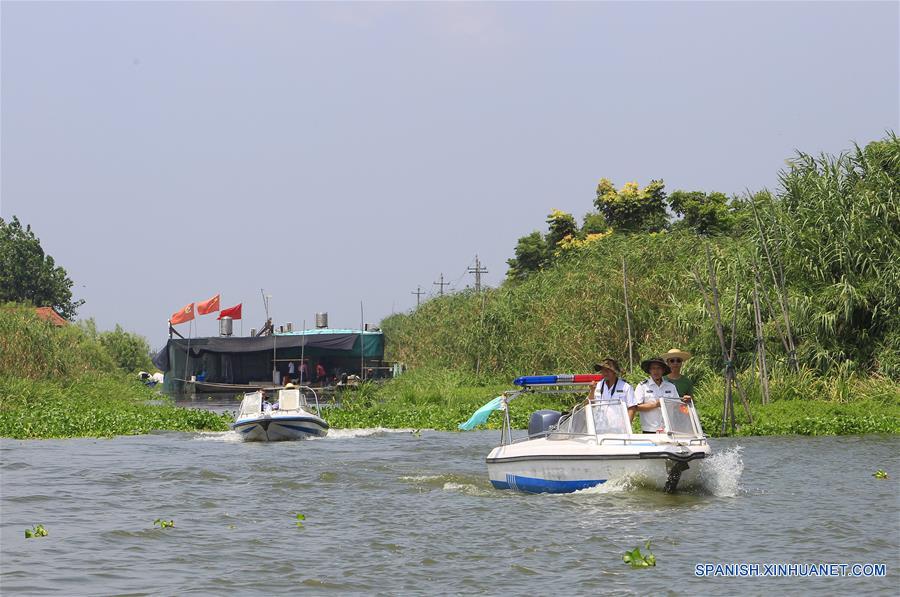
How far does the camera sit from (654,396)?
13945mm

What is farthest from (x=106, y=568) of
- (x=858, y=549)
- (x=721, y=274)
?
(x=721, y=274)

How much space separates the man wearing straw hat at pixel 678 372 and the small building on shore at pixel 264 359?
32.6 m

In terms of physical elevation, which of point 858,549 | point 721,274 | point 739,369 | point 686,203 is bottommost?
point 858,549

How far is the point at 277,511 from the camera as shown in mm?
13961

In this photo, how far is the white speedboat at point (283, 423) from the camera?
24.7 meters

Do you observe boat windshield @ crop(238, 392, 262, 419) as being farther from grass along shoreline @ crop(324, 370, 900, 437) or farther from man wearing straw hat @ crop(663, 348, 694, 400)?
man wearing straw hat @ crop(663, 348, 694, 400)

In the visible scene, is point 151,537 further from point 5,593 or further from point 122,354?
point 122,354

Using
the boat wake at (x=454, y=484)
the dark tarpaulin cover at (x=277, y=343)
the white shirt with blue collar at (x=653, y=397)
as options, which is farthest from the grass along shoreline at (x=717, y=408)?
the dark tarpaulin cover at (x=277, y=343)

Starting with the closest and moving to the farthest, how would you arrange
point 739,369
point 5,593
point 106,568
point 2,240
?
point 5,593
point 106,568
point 739,369
point 2,240

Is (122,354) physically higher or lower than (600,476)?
higher

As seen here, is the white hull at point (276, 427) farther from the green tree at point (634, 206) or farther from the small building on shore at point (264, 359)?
the green tree at point (634, 206)

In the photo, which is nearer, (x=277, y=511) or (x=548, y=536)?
(x=548, y=536)

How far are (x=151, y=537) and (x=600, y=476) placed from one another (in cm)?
561

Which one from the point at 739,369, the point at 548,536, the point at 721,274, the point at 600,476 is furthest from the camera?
the point at 721,274
